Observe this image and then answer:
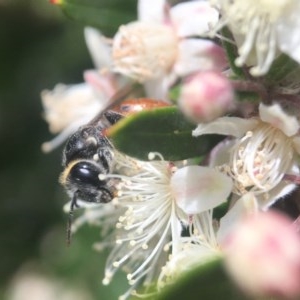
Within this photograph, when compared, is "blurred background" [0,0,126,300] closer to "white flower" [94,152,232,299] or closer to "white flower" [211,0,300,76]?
"white flower" [94,152,232,299]

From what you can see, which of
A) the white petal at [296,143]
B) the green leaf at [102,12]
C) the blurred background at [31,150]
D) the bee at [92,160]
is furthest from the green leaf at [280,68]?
the blurred background at [31,150]

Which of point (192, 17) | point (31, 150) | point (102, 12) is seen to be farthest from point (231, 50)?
point (31, 150)

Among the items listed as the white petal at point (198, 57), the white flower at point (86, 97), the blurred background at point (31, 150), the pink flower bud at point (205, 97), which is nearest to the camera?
the pink flower bud at point (205, 97)

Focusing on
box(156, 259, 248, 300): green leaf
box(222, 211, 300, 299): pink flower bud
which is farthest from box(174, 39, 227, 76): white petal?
box(222, 211, 300, 299): pink flower bud

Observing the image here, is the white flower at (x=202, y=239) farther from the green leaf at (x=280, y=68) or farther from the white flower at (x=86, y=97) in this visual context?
the white flower at (x=86, y=97)

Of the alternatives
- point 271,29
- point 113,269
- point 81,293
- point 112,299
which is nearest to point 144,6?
point 271,29

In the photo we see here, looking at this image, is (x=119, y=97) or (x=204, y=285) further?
(x=119, y=97)

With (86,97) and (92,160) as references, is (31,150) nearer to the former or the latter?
(86,97)
